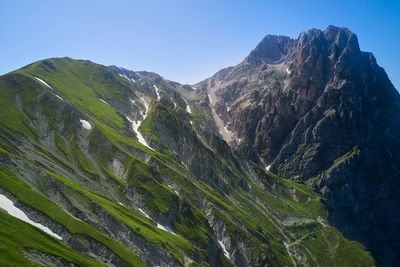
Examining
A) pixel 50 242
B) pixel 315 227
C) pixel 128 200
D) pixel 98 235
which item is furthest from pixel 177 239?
pixel 315 227

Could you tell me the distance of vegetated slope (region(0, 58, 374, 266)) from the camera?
5569 centimetres

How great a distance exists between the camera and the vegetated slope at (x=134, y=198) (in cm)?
5569

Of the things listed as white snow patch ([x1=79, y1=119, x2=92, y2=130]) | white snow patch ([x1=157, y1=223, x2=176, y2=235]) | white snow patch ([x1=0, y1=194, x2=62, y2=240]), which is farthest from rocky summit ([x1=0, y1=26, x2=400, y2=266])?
white snow patch ([x1=79, y1=119, x2=92, y2=130])

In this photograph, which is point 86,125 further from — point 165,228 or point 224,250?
point 224,250

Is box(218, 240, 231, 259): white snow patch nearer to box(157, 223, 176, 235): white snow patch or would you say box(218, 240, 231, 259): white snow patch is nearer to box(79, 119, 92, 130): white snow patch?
box(157, 223, 176, 235): white snow patch

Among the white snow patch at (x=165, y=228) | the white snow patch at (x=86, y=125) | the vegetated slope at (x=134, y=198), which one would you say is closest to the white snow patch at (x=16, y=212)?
the vegetated slope at (x=134, y=198)

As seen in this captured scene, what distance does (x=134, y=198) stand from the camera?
93.8 metres

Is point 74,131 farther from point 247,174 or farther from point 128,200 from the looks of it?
point 247,174

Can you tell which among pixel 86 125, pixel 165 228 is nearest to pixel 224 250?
pixel 165 228

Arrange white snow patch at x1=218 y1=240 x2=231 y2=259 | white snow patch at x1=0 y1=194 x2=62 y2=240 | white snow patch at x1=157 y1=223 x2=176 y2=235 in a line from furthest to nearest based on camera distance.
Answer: white snow patch at x1=218 y1=240 x2=231 y2=259 → white snow patch at x1=157 y1=223 x2=176 y2=235 → white snow patch at x1=0 y1=194 x2=62 y2=240

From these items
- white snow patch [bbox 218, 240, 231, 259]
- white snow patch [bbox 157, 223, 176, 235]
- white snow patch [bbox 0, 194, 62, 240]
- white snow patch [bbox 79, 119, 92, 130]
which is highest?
white snow patch [bbox 79, 119, 92, 130]

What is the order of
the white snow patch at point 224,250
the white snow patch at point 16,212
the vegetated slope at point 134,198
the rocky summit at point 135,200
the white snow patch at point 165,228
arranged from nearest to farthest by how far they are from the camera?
1. the white snow patch at point 16,212
2. the rocky summit at point 135,200
3. the vegetated slope at point 134,198
4. the white snow patch at point 165,228
5. the white snow patch at point 224,250

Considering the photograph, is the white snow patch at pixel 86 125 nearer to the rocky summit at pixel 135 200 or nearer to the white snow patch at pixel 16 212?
the rocky summit at pixel 135 200

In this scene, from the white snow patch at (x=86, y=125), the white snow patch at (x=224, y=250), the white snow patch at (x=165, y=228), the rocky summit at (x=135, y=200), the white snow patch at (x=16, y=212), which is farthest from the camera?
the white snow patch at (x=86, y=125)
